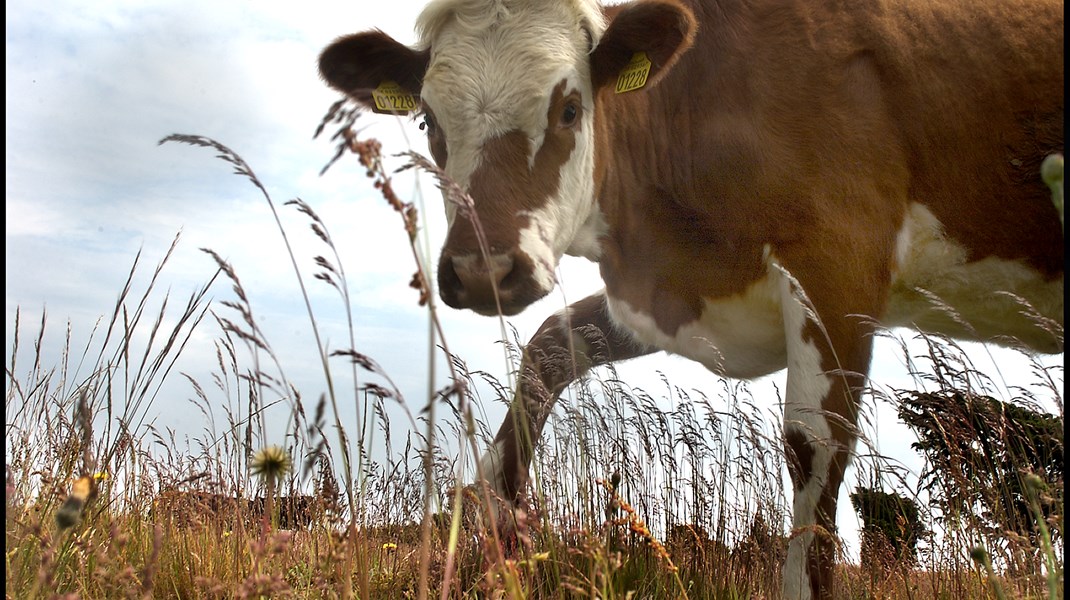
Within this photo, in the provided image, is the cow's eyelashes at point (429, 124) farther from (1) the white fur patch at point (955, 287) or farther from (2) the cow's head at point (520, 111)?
(1) the white fur patch at point (955, 287)

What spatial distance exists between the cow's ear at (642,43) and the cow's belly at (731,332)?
3.86ft

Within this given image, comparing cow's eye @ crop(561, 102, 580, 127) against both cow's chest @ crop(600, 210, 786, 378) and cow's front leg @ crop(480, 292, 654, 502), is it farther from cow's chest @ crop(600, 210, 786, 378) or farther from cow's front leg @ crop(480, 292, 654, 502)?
cow's front leg @ crop(480, 292, 654, 502)

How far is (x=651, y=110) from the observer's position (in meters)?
4.83

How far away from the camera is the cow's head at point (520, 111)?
3773 millimetres

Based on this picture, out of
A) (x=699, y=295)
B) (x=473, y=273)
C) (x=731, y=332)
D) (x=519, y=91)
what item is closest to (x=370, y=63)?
(x=519, y=91)

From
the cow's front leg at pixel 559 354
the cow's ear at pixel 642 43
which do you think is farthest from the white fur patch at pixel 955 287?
the cow's front leg at pixel 559 354

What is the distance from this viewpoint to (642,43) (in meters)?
4.36

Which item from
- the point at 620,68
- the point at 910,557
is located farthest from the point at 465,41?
the point at 910,557

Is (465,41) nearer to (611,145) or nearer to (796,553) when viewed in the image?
(611,145)

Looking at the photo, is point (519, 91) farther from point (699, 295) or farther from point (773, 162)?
point (699, 295)

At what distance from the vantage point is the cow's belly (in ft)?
14.6

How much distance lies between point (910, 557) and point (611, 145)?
246 centimetres

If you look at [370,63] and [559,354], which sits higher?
[370,63]

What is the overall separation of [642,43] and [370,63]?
1.57m
